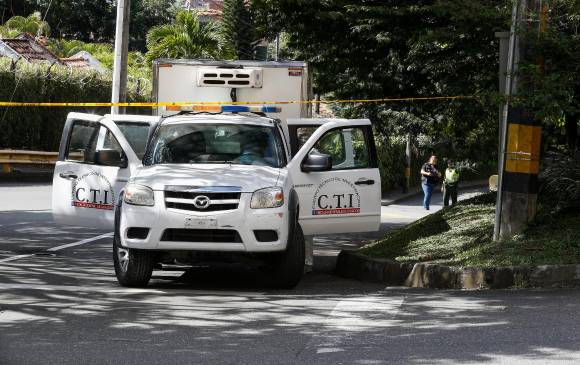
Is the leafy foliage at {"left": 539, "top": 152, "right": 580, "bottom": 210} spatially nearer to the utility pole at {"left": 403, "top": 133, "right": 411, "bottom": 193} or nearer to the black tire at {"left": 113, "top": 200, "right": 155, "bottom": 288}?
the black tire at {"left": 113, "top": 200, "right": 155, "bottom": 288}

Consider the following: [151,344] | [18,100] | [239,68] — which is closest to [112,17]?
[18,100]

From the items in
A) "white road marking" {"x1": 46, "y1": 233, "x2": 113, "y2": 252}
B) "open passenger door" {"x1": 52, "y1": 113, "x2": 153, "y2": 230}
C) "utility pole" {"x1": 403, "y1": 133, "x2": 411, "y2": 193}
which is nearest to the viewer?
"open passenger door" {"x1": 52, "y1": 113, "x2": 153, "y2": 230}

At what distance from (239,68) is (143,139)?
208 cm

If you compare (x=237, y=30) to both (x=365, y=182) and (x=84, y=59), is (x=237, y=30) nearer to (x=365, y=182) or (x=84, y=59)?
(x=84, y=59)

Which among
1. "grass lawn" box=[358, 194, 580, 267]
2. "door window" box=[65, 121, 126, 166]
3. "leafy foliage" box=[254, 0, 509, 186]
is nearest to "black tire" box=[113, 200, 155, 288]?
"door window" box=[65, 121, 126, 166]

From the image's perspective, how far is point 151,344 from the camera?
26.6 feet

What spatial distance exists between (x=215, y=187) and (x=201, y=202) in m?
0.21

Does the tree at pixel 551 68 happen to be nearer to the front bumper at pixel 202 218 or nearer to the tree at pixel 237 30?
the front bumper at pixel 202 218

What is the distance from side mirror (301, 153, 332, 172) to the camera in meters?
12.6

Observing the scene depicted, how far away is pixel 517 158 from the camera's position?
13.3 meters

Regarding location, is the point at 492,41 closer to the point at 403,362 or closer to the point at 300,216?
the point at 300,216

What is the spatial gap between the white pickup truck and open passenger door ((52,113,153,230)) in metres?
0.01

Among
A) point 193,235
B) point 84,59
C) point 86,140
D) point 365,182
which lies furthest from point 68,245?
point 84,59

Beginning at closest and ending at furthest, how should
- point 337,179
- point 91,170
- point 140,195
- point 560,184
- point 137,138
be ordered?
1. point 140,195
2. point 91,170
3. point 337,179
4. point 560,184
5. point 137,138
